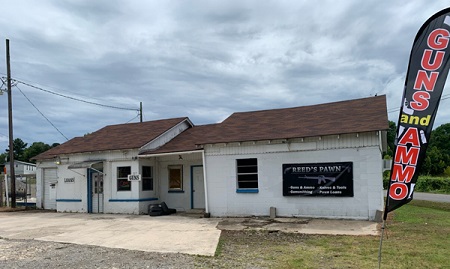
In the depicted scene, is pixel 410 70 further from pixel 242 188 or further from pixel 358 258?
pixel 242 188

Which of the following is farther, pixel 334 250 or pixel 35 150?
pixel 35 150

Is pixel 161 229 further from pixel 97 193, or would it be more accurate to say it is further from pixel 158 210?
pixel 97 193

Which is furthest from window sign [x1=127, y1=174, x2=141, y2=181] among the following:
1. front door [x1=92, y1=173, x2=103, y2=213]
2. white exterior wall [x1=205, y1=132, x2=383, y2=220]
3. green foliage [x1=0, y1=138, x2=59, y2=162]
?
green foliage [x1=0, y1=138, x2=59, y2=162]

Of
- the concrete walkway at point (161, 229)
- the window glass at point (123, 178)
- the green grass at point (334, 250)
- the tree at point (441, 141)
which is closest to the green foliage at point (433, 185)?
the window glass at point (123, 178)

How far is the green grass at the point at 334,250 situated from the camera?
7688 millimetres

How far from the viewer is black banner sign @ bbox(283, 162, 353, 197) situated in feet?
45.4

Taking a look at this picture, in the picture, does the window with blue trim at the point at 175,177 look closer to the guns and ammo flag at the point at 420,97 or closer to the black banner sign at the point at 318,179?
the black banner sign at the point at 318,179

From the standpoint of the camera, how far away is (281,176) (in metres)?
15.0

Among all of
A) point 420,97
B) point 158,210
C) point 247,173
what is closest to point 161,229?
point 247,173

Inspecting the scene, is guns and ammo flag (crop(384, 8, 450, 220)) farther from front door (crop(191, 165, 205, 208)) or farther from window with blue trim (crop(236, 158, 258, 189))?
front door (crop(191, 165, 205, 208))

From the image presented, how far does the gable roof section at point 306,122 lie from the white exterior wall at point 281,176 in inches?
12.5

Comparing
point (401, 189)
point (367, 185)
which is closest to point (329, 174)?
point (367, 185)

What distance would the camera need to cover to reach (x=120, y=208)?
1862cm

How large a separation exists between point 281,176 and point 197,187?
16.4 feet
